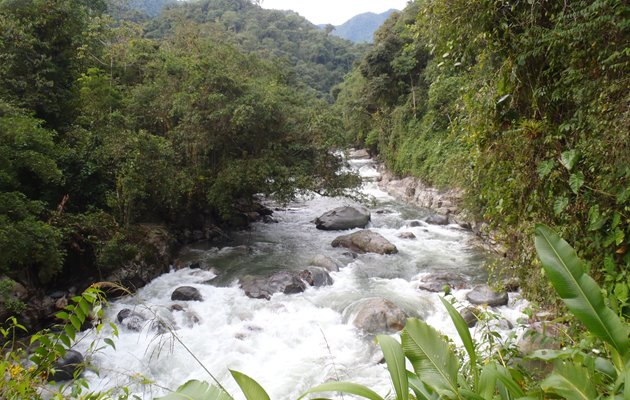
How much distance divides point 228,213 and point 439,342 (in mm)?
10432

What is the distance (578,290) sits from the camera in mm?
1655

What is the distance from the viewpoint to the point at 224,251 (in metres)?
11.7

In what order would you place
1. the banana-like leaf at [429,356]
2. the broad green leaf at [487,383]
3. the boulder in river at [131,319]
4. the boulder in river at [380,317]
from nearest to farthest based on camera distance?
1. the broad green leaf at [487,383]
2. the banana-like leaf at [429,356]
3. the boulder in river at [380,317]
4. the boulder in river at [131,319]

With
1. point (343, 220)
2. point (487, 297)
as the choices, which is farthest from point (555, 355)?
point (343, 220)

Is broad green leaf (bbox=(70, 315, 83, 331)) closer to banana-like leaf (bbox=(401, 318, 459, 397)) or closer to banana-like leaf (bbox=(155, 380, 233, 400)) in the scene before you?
banana-like leaf (bbox=(155, 380, 233, 400))

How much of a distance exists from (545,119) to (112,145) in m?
8.98

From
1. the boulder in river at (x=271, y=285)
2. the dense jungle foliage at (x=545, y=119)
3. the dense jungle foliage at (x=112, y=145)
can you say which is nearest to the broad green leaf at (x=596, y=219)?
the dense jungle foliage at (x=545, y=119)

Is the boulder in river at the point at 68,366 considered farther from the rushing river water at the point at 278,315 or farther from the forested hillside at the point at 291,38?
the forested hillside at the point at 291,38

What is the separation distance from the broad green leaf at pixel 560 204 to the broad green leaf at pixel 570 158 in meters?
0.25

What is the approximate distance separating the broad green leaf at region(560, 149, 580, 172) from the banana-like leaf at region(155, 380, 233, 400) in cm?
288

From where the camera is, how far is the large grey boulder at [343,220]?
46.0 feet

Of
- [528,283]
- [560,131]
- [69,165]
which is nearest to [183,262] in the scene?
[69,165]

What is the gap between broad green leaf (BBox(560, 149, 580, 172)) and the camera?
3.05 meters

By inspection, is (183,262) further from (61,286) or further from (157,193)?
(61,286)
